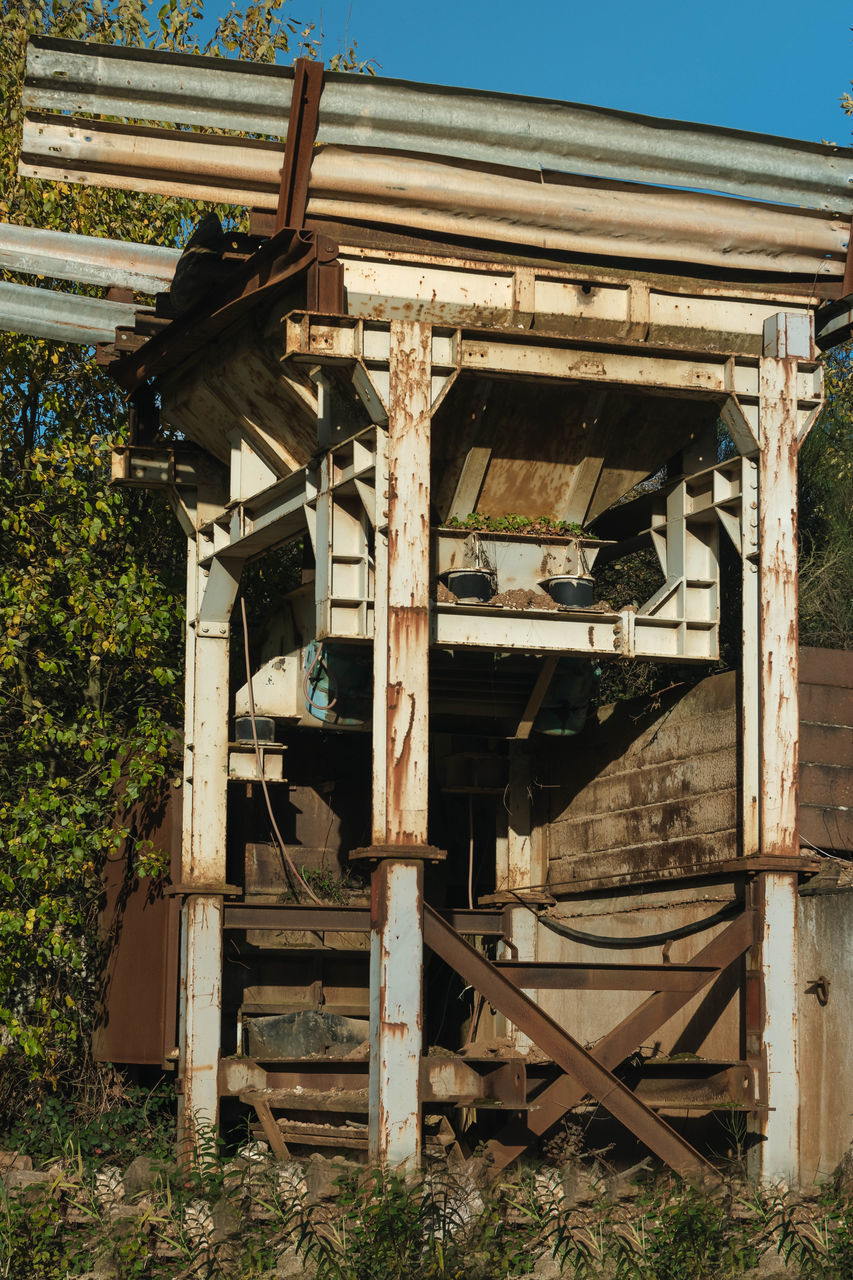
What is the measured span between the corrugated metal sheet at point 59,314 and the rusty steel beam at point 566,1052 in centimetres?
690

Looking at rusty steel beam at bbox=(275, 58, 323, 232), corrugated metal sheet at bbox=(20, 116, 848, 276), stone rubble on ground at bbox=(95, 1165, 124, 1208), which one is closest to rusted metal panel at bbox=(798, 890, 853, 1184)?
stone rubble on ground at bbox=(95, 1165, 124, 1208)

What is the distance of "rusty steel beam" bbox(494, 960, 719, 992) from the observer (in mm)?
10773

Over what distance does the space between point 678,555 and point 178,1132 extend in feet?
21.5

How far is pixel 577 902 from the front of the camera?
48.6 feet

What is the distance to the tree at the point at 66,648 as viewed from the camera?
1509 cm

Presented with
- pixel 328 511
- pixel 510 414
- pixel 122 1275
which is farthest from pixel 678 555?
pixel 122 1275

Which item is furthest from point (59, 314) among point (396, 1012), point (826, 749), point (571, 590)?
point (826, 749)

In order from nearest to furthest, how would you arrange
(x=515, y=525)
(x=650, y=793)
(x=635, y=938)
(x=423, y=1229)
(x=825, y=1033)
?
(x=423, y=1229) < (x=825, y=1033) < (x=515, y=525) < (x=635, y=938) < (x=650, y=793)

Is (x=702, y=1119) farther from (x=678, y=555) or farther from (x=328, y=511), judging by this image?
(x=328, y=511)

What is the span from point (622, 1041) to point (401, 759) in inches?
103

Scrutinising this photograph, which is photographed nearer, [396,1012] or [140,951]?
[396,1012]

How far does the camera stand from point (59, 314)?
1417cm

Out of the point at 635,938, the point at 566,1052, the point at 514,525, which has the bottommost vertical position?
the point at 566,1052

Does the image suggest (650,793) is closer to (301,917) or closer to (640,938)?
(640,938)
